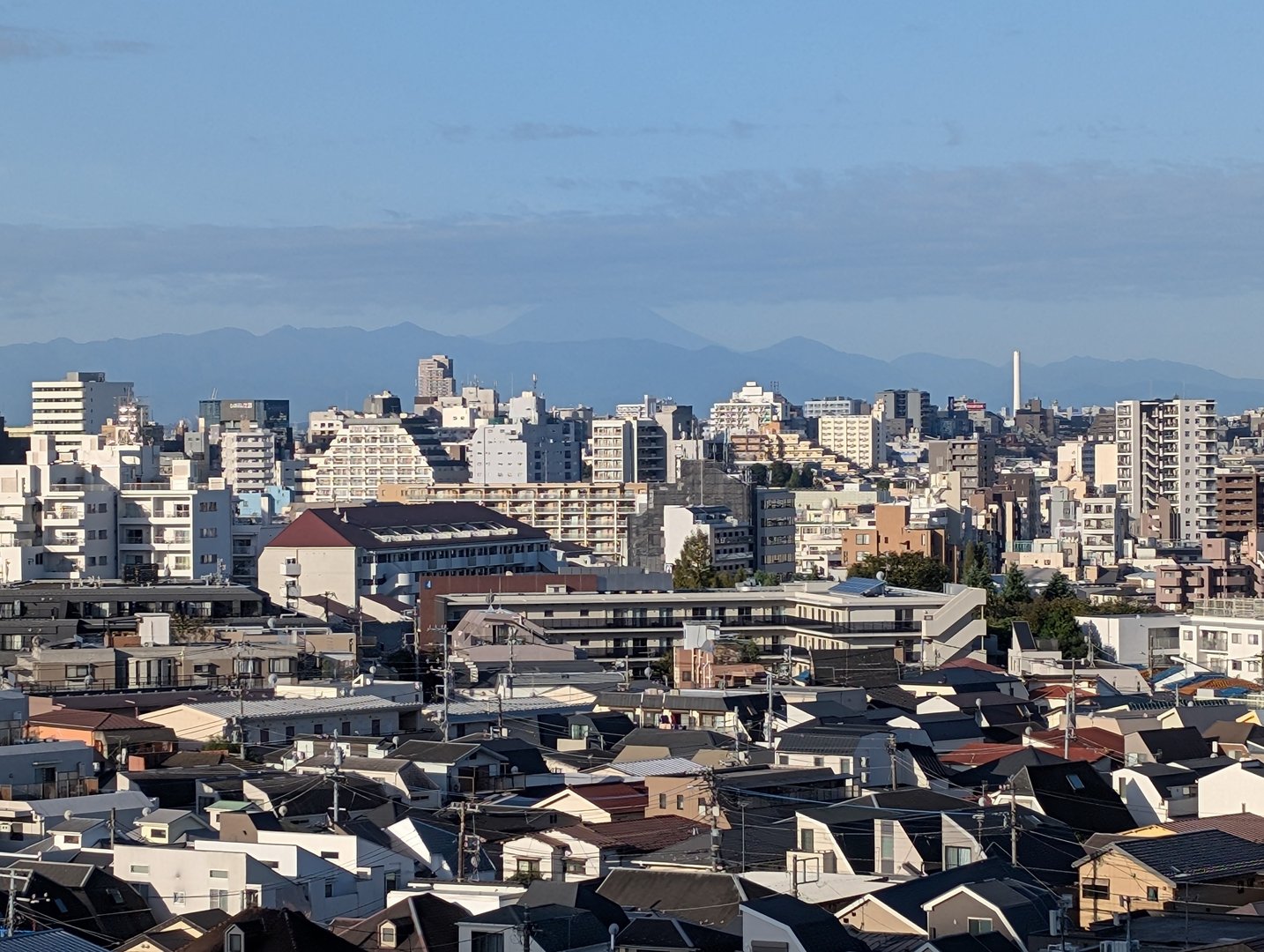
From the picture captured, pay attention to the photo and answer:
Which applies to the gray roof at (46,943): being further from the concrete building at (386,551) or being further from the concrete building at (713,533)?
the concrete building at (713,533)

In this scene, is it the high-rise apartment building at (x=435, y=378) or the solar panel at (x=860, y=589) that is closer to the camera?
the solar panel at (x=860, y=589)

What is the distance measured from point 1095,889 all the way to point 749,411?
141 metres

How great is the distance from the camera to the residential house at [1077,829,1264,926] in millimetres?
15031

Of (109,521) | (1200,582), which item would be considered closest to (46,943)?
(109,521)

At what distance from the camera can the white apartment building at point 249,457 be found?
95.9 metres

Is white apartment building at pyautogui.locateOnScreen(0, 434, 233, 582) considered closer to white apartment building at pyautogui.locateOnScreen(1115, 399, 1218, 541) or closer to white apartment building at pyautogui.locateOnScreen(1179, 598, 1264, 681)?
white apartment building at pyautogui.locateOnScreen(1179, 598, 1264, 681)

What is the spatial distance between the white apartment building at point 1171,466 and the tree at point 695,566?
90.6 feet

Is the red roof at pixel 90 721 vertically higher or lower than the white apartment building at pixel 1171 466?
lower

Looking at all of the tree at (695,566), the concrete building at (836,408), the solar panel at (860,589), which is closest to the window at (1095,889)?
the solar panel at (860,589)

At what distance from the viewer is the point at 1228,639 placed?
3603 cm

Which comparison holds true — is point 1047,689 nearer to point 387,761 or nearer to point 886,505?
point 387,761

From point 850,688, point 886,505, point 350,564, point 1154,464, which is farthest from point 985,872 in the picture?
point 1154,464

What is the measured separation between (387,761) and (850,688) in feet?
29.0

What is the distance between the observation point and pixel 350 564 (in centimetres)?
4531
